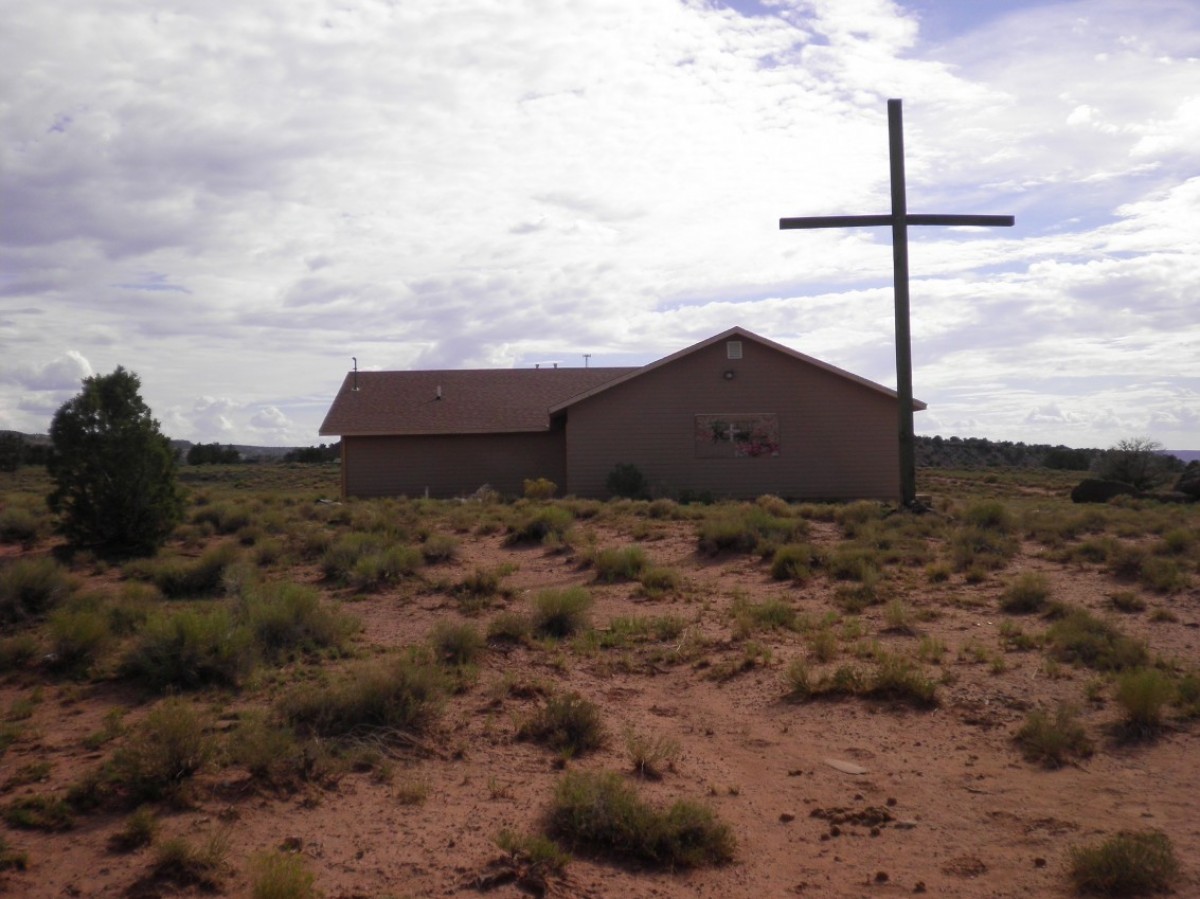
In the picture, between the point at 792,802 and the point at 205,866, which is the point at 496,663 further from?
the point at 205,866

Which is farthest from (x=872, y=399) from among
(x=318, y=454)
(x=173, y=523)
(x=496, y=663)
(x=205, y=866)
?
(x=318, y=454)

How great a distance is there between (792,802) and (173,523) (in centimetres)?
1282

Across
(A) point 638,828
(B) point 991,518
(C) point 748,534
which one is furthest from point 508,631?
(B) point 991,518

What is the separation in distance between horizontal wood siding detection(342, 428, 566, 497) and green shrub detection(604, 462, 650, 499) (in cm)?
383

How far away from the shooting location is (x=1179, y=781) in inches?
279

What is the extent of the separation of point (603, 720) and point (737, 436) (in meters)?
22.2

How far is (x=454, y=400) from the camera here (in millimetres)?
35094

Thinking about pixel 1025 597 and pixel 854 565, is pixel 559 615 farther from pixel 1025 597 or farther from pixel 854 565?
pixel 1025 597

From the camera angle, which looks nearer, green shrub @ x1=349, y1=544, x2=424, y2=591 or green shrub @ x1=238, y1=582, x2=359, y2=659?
green shrub @ x1=238, y1=582, x2=359, y2=659

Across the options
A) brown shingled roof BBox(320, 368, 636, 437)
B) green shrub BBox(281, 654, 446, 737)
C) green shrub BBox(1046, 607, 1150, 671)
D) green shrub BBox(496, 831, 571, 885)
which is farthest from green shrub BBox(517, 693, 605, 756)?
brown shingled roof BBox(320, 368, 636, 437)

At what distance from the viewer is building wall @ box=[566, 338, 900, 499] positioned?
3005 cm

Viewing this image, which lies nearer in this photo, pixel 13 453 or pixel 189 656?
pixel 189 656

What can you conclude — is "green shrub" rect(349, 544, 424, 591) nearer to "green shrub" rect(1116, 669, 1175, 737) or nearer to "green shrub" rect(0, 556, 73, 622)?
"green shrub" rect(0, 556, 73, 622)

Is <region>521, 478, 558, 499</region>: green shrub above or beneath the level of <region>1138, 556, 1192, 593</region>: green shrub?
above
